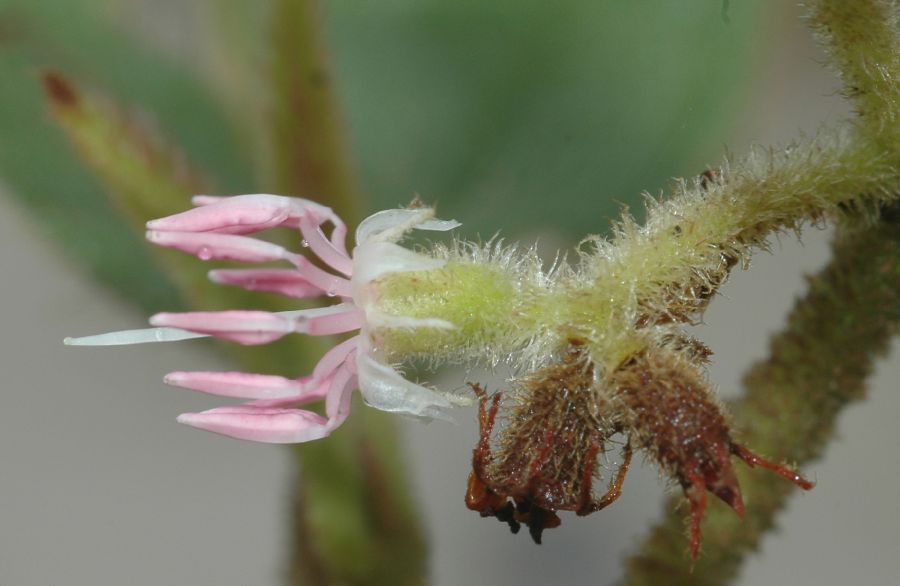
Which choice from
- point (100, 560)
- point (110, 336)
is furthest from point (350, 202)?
point (100, 560)

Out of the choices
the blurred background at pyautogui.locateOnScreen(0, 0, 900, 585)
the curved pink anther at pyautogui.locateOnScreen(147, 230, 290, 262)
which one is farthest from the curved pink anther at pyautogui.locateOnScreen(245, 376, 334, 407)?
the blurred background at pyautogui.locateOnScreen(0, 0, 900, 585)

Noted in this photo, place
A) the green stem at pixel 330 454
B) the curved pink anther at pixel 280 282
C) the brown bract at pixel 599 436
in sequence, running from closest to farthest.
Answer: the brown bract at pixel 599 436, the curved pink anther at pixel 280 282, the green stem at pixel 330 454

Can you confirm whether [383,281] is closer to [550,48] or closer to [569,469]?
[569,469]

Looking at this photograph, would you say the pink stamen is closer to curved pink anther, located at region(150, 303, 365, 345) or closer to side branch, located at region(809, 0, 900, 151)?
curved pink anther, located at region(150, 303, 365, 345)

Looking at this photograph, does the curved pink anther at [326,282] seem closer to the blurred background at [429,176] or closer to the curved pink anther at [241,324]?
the curved pink anther at [241,324]

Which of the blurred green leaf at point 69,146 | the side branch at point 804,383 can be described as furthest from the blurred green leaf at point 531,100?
the side branch at point 804,383

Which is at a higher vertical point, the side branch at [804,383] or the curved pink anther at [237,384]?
the side branch at [804,383]

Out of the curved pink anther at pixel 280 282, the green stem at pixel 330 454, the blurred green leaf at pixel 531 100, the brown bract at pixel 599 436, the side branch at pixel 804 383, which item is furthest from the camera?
the blurred green leaf at pixel 531 100
